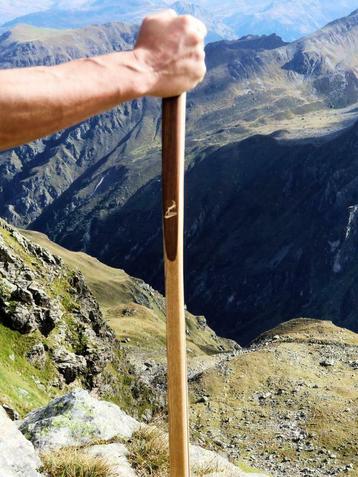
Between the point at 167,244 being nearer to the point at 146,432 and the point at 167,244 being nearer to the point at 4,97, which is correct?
the point at 4,97

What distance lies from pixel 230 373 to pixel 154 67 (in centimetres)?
6367

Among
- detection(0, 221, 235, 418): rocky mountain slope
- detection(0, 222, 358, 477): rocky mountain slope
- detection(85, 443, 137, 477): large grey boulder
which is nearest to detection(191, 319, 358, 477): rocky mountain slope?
detection(0, 222, 358, 477): rocky mountain slope

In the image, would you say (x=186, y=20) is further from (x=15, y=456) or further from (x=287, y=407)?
(x=287, y=407)

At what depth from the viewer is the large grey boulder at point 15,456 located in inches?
301

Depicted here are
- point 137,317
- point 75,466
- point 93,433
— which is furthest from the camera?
point 137,317

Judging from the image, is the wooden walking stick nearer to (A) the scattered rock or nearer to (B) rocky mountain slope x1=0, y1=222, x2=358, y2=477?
(B) rocky mountain slope x1=0, y1=222, x2=358, y2=477

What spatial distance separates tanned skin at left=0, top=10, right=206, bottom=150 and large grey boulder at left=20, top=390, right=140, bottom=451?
26.6ft

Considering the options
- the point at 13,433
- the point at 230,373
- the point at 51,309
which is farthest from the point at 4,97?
the point at 230,373

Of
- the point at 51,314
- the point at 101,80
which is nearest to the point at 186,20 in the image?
the point at 101,80

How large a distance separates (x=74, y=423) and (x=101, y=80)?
9085mm

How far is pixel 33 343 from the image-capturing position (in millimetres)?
35875

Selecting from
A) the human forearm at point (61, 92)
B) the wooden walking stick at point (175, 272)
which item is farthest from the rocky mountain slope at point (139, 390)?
the human forearm at point (61, 92)

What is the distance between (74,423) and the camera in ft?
35.6

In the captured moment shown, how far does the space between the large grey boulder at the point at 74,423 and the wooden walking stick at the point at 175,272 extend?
5811mm
